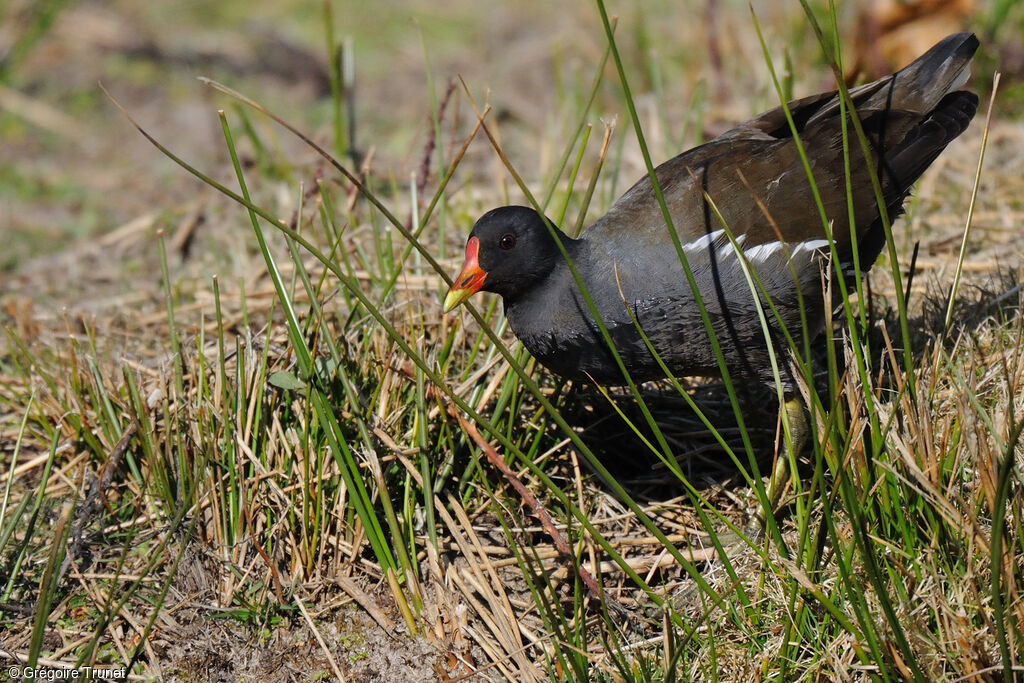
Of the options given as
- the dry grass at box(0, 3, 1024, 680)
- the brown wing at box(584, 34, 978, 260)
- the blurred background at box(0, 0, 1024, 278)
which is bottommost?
the dry grass at box(0, 3, 1024, 680)

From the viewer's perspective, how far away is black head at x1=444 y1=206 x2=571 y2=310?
2.50 metres

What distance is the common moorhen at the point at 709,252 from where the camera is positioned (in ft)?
7.93

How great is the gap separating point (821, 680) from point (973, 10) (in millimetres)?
3613

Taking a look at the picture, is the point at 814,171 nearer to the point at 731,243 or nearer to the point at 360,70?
the point at 731,243

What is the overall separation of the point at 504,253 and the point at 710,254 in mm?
523

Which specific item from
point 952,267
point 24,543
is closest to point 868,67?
point 952,267

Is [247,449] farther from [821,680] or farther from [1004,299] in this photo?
[1004,299]

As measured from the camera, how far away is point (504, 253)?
2506 millimetres

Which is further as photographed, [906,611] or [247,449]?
[247,449]

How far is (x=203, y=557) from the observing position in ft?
A: 8.02
